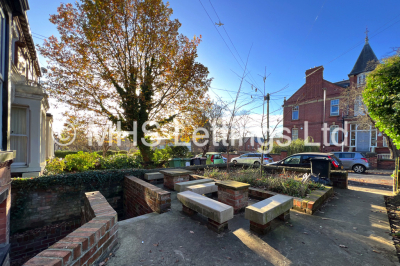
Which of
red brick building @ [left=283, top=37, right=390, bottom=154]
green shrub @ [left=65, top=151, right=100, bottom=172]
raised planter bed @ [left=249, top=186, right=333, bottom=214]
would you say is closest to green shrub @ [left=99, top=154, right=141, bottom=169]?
green shrub @ [left=65, top=151, right=100, bottom=172]

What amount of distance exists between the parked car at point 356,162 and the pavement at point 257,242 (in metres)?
10.7

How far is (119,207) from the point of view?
210 inches

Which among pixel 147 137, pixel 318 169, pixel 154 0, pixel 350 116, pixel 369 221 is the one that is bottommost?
pixel 369 221

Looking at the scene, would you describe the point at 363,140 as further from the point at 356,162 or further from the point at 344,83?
the point at 356,162

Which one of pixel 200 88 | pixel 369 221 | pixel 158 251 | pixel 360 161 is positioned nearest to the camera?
pixel 158 251

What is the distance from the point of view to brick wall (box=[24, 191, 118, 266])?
1.55 metres

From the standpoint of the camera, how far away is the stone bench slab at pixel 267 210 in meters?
2.67

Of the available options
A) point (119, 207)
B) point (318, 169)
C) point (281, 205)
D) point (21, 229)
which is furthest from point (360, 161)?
point (21, 229)

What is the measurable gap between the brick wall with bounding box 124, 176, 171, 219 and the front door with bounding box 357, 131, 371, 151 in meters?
23.7

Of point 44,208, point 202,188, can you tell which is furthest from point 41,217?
point 202,188

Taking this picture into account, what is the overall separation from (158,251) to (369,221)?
410 centimetres

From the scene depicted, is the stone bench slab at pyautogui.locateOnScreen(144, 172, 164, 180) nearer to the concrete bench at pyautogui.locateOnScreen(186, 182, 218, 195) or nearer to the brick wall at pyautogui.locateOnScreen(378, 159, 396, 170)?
the concrete bench at pyautogui.locateOnScreen(186, 182, 218, 195)

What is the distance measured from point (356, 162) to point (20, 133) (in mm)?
17581

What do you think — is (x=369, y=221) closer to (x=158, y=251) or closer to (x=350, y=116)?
(x=158, y=251)
